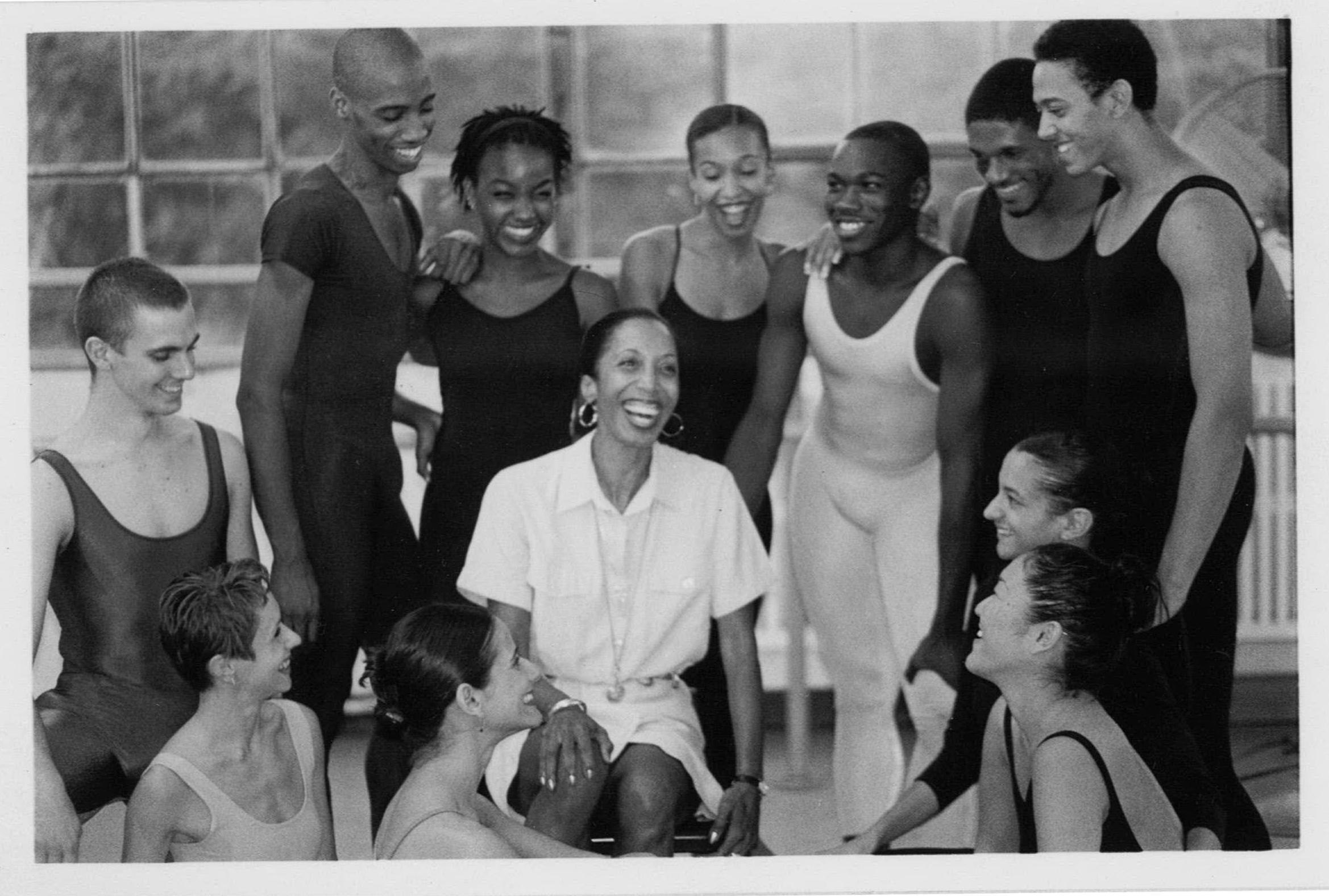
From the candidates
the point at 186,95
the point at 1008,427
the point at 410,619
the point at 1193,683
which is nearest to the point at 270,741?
the point at 410,619

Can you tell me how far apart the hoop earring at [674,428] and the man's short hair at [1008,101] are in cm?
97

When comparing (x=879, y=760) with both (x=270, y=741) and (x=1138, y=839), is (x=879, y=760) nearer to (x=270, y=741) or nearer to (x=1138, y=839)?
(x=1138, y=839)

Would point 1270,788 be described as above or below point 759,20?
below

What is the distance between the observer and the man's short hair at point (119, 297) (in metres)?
3.86

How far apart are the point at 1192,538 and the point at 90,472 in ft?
8.46

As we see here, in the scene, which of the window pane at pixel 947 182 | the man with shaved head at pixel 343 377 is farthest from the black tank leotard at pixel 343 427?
the window pane at pixel 947 182

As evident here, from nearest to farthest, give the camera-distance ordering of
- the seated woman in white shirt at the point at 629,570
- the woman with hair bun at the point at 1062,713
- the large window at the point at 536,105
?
the woman with hair bun at the point at 1062,713, the seated woman in white shirt at the point at 629,570, the large window at the point at 536,105

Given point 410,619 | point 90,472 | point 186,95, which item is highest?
point 186,95

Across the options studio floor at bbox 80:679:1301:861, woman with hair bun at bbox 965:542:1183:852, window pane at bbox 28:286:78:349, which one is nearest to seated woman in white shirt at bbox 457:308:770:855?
studio floor at bbox 80:679:1301:861

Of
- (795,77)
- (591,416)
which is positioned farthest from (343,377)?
(795,77)

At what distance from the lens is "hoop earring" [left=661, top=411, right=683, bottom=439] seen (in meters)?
3.88

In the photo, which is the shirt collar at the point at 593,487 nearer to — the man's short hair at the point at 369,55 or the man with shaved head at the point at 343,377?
the man with shaved head at the point at 343,377

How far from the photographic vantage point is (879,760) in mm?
3941

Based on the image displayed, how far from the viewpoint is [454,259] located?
3.93 metres
